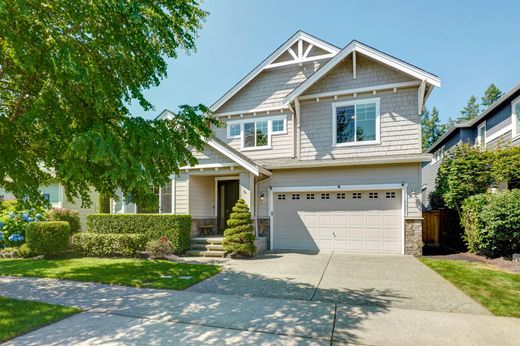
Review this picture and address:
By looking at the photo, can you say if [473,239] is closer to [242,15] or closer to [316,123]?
[316,123]

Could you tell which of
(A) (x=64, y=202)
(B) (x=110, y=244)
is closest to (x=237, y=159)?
(B) (x=110, y=244)

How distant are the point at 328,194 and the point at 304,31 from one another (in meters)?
7.55

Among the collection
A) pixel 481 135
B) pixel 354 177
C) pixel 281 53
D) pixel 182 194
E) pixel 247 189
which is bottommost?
pixel 182 194

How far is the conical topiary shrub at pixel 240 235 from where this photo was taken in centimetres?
1022

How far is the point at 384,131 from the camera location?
11.6 metres

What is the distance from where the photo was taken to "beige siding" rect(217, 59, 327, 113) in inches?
537

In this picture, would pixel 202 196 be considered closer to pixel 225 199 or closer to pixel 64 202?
pixel 225 199

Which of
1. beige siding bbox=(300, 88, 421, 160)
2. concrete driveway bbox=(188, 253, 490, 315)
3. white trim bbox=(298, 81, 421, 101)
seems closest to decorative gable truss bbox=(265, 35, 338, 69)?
white trim bbox=(298, 81, 421, 101)

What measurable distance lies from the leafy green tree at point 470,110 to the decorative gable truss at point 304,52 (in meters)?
43.5

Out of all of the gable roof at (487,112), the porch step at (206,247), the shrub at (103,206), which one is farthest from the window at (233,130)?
the gable roof at (487,112)

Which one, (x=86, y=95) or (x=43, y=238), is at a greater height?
(x=86, y=95)

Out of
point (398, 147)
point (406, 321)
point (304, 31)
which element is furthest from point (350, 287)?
point (304, 31)

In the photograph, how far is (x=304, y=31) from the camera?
13.5 m

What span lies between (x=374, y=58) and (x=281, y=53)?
423cm
